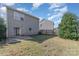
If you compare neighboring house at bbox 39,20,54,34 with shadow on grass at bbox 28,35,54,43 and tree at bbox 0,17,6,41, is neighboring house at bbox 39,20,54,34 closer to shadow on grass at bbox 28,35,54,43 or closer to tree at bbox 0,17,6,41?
shadow on grass at bbox 28,35,54,43

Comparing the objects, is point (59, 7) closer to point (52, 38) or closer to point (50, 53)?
point (52, 38)

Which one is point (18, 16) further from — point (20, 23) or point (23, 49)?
point (23, 49)

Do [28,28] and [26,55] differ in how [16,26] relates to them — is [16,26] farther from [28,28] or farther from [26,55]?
[26,55]

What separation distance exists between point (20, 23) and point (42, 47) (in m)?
0.57

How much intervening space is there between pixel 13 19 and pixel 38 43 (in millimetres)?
602

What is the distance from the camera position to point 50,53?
164 inches

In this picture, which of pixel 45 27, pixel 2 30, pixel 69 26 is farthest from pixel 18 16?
pixel 69 26

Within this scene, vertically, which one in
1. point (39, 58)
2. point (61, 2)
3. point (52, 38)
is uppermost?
point (61, 2)

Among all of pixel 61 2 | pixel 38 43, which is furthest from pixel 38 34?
pixel 61 2

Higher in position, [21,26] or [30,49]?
[21,26]

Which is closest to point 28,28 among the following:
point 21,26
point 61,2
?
point 21,26

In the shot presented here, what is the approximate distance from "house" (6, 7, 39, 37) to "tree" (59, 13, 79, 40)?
1.51 feet

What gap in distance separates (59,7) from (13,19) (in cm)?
83

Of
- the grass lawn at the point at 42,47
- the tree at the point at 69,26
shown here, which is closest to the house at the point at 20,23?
the grass lawn at the point at 42,47
